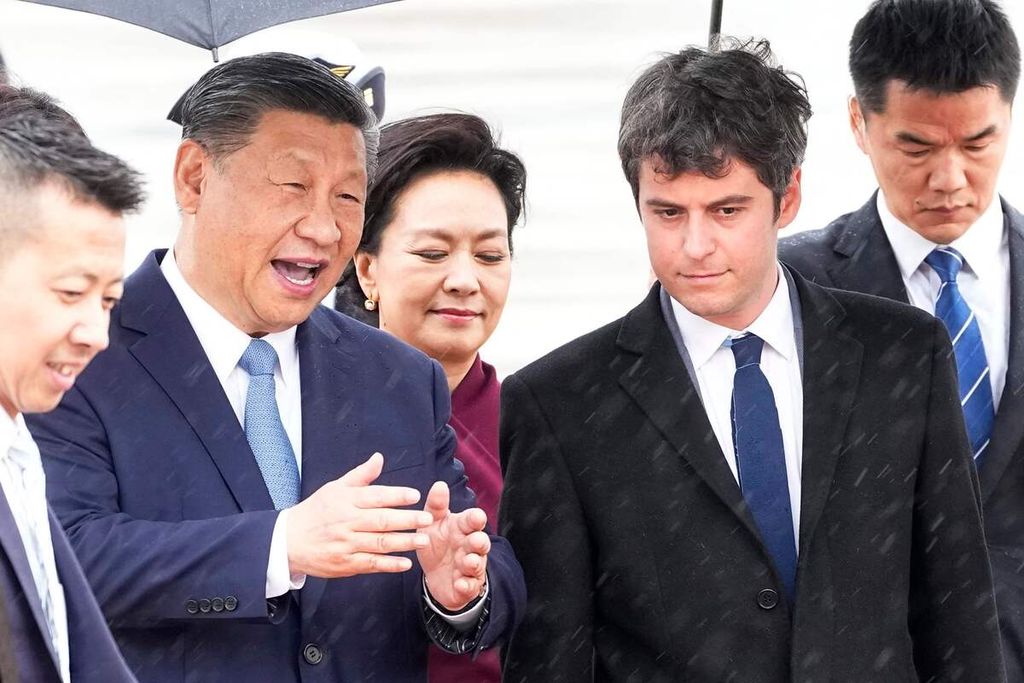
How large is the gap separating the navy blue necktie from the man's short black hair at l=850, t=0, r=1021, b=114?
1.01 m

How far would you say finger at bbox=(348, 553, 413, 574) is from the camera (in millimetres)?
2994

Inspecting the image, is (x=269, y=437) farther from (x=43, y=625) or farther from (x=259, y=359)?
(x=43, y=625)

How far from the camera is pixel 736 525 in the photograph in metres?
3.40

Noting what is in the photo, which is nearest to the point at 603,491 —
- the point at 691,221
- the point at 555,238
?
the point at 691,221

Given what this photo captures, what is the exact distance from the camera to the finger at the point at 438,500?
3.17 metres

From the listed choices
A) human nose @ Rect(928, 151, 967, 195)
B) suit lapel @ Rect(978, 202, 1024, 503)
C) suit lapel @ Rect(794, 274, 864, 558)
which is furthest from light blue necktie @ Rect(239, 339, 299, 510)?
human nose @ Rect(928, 151, 967, 195)

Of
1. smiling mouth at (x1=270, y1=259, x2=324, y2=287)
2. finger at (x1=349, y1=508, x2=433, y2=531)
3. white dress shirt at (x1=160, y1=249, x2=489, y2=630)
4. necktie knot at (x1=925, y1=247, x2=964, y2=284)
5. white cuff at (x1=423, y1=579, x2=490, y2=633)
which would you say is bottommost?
white cuff at (x1=423, y1=579, x2=490, y2=633)

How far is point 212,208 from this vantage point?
11.2ft

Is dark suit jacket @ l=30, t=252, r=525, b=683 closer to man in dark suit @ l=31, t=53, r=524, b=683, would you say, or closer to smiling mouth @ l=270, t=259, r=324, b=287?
man in dark suit @ l=31, t=53, r=524, b=683

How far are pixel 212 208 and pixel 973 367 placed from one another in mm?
1554

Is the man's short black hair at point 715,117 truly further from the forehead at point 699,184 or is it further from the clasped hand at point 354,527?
the clasped hand at point 354,527

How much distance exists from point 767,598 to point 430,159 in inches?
51.7

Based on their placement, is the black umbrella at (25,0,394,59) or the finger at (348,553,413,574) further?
the black umbrella at (25,0,394,59)

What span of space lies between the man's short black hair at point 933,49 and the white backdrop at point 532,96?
4.64ft
